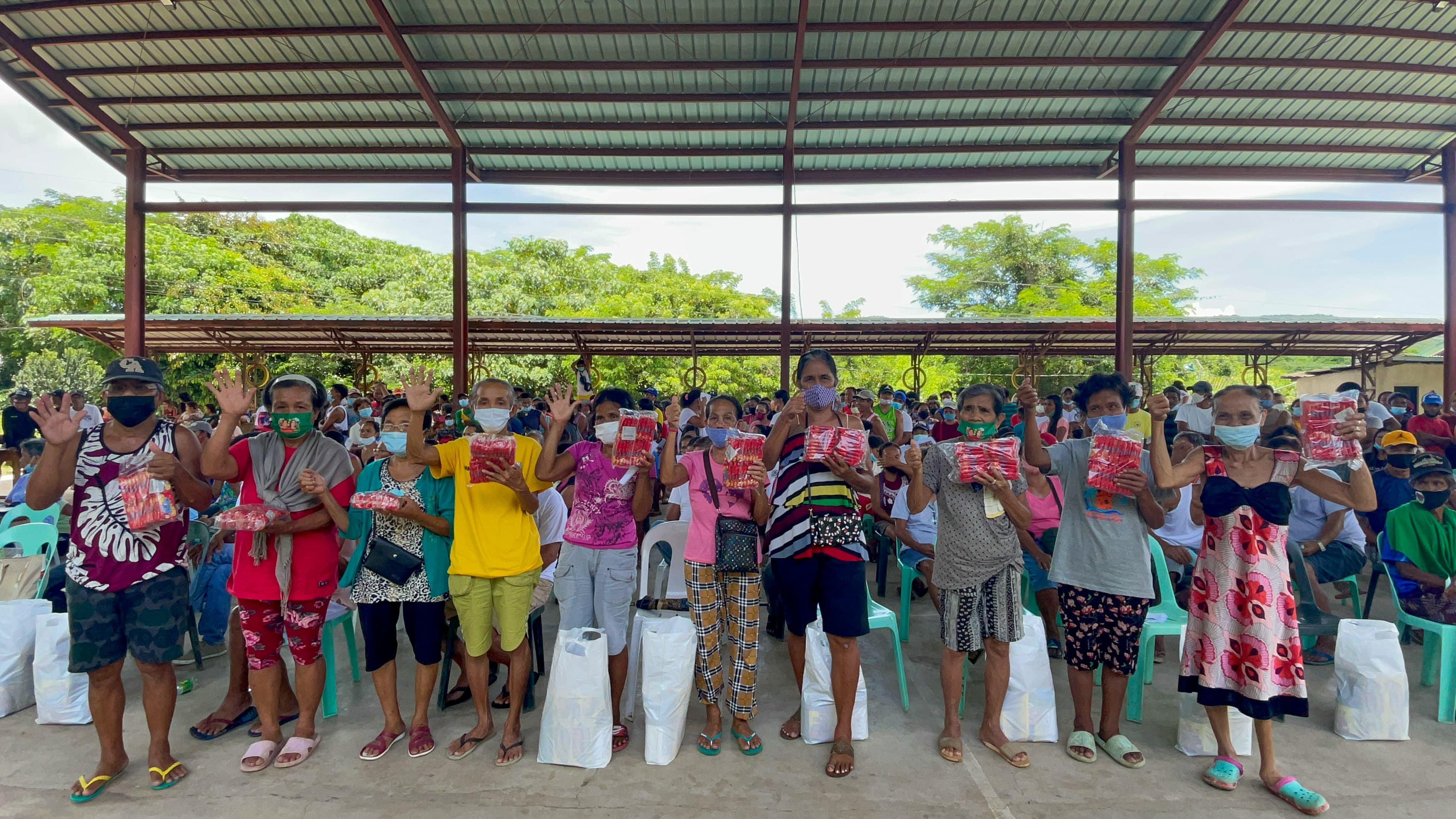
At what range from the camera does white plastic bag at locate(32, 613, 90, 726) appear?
338 cm

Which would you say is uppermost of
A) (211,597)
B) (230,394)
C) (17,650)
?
(230,394)

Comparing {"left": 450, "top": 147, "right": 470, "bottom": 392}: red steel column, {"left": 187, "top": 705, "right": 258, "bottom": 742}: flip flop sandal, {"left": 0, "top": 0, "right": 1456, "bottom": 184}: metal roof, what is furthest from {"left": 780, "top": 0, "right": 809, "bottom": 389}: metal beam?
{"left": 187, "top": 705, "right": 258, "bottom": 742}: flip flop sandal

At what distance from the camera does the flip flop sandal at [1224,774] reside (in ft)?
9.25

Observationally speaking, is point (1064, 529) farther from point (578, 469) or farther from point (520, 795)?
point (520, 795)

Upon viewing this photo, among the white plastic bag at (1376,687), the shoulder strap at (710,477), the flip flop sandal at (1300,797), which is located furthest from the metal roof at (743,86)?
the flip flop sandal at (1300,797)

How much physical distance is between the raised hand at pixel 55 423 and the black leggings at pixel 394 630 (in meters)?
1.28

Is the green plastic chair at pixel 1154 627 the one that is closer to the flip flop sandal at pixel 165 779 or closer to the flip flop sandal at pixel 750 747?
the flip flop sandal at pixel 750 747

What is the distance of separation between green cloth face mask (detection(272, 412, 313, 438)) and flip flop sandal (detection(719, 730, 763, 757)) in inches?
91.8

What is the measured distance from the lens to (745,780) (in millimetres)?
2924

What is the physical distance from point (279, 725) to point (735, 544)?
223 cm

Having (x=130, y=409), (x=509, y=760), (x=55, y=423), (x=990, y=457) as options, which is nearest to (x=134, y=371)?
(x=130, y=409)

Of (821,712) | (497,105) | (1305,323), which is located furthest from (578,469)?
(1305,323)

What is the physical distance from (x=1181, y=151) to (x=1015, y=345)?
4.94 meters

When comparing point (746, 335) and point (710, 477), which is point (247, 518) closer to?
point (710, 477)
